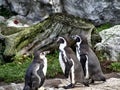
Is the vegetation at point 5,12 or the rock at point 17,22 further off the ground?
the vegetation at point 5,12

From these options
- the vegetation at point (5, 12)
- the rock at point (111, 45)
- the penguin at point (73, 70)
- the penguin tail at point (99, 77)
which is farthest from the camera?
the vegetation at point (5, 12)

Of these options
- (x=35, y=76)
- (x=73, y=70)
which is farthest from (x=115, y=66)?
(x=35, y=76)

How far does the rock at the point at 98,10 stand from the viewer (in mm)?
20078

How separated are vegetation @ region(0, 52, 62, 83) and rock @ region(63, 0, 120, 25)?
4015 mm

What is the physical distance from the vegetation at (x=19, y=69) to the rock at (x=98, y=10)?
13.2 feet

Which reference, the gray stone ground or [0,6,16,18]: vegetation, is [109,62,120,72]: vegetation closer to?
the gray stone ground

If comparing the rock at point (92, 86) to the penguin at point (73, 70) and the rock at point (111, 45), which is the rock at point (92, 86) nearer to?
the penguin at point (73, 70)

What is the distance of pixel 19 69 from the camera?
15.1 m

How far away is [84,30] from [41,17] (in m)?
3.86

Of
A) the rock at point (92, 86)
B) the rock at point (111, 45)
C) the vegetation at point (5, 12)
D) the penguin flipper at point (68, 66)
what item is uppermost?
the vegetation at point (5, 12)

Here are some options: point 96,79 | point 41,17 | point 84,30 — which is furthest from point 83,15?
point 96,79

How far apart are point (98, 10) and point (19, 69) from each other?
19.7 feet

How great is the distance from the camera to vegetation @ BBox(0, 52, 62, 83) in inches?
565

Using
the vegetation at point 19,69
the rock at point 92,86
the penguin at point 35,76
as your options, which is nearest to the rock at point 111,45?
the vegetation at point 19,69
